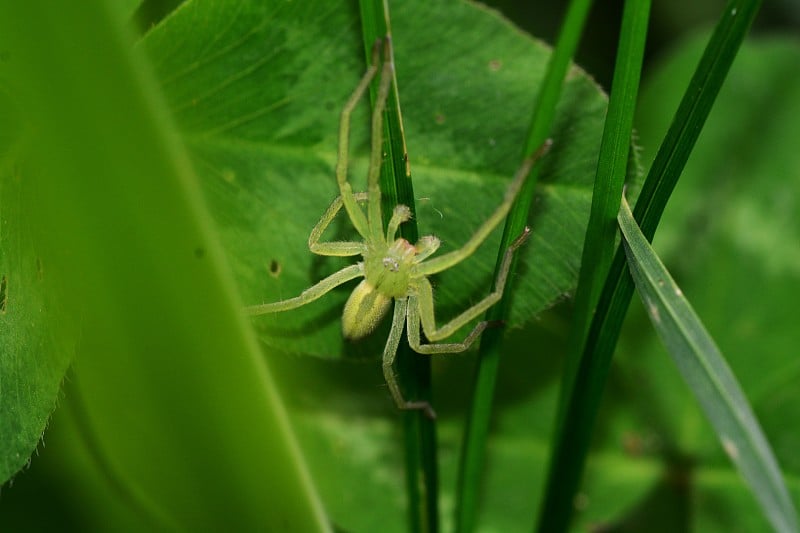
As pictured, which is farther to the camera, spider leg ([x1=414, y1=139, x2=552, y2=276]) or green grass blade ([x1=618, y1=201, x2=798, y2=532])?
spider leg ([x1=414, y1=139, x2=552, y2=276])

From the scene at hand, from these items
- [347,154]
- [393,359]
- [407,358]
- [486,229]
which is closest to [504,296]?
[486,229]

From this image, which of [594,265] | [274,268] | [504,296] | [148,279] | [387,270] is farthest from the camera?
[387,270]

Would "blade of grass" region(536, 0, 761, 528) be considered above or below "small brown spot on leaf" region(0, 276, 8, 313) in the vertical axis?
below

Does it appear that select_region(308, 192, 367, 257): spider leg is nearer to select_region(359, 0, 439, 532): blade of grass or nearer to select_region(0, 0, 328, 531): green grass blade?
select_region(359, 0, 439, 532): blade of grass

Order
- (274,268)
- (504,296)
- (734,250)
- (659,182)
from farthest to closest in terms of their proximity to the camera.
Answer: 1. (734,250)
2. (274,268)
3. (504,296)
4. (659,182)

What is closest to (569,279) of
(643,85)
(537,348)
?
(537,348)

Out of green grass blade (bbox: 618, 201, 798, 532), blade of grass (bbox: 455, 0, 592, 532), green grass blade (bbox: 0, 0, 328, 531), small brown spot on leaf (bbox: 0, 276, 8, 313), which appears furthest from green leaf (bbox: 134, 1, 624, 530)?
green grass blade (bbox: 0, 0, 328, 531)

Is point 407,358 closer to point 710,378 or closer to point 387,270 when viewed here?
point 387,270
